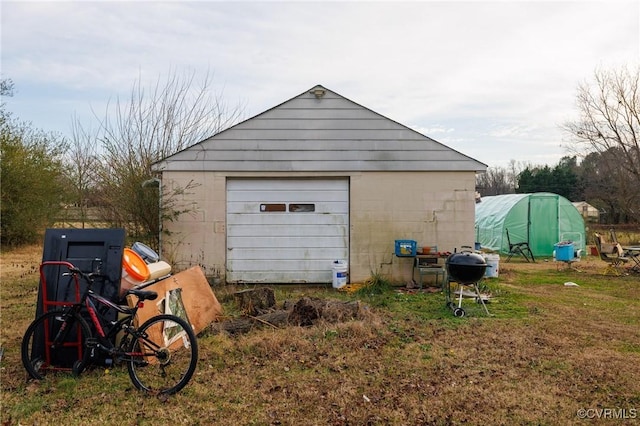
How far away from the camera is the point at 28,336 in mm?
4055

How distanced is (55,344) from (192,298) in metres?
1.79

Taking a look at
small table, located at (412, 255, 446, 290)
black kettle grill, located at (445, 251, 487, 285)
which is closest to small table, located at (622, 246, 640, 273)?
small table, located at (412, 255, 446, 290)

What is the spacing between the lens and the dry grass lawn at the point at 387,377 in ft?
11.6

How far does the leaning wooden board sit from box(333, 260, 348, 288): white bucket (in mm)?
3213

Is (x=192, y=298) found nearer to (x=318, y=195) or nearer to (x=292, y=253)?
(x=292, y=253)

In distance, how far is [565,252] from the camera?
12398 mm

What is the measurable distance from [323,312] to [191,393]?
2.54 meters

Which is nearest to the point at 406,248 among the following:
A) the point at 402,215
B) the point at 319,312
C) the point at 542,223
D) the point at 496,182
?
the point at 402,215

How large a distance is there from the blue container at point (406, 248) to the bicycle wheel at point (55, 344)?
6036mm

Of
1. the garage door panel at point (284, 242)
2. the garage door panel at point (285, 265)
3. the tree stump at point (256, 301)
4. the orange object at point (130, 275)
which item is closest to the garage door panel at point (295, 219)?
the garage door panel at point (284, 242)

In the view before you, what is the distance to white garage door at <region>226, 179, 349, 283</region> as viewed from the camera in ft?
30.5

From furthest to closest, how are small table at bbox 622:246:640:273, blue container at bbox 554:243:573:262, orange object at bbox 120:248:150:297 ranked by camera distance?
blue container at bbox 554:243:573:262 < small table at bbox 622:246:640:273 < orange object at bbox 120:248:150:297

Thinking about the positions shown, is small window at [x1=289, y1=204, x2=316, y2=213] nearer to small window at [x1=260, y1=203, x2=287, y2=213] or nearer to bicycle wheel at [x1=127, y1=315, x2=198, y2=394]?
small window at [x1=260, y1=203, x2=287, y2=213]

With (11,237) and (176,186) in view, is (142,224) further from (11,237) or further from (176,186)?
(11,237)
